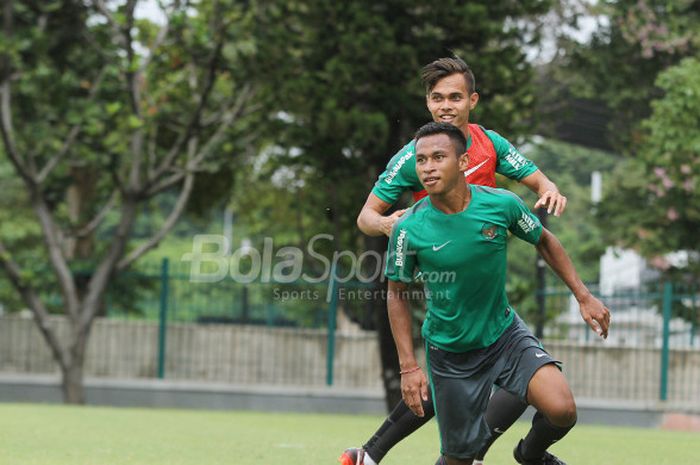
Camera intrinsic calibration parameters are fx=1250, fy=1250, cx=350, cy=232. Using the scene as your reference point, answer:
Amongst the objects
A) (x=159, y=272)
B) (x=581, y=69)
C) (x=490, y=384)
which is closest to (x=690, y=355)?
(x=581, y=69)

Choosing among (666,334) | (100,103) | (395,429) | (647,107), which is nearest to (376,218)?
(395,429)

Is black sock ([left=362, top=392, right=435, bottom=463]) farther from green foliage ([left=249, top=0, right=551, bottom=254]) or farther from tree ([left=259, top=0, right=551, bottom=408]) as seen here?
green foliage ([left=249, top=0, right=551, bottom=254])

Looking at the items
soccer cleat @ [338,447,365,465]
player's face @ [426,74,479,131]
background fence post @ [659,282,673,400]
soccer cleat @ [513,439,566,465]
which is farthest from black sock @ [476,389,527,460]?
background fence post @ [659,282,673,400]

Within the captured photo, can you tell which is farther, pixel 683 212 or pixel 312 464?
pixel 683 212

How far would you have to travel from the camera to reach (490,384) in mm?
5906

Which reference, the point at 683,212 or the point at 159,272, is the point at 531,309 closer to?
the point at 683,212

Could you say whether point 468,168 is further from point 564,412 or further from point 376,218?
point 564,412

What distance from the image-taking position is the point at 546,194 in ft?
19.9

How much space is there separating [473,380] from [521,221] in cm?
78

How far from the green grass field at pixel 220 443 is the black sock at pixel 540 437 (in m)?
2.27

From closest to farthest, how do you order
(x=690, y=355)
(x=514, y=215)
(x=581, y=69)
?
(x=514, y=215)
(x=690, y=355)
(x=581, y=69)

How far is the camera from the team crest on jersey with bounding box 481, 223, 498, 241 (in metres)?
5.73

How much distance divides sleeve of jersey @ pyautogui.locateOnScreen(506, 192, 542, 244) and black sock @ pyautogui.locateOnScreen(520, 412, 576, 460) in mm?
915

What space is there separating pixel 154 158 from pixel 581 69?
7950 millimetres
